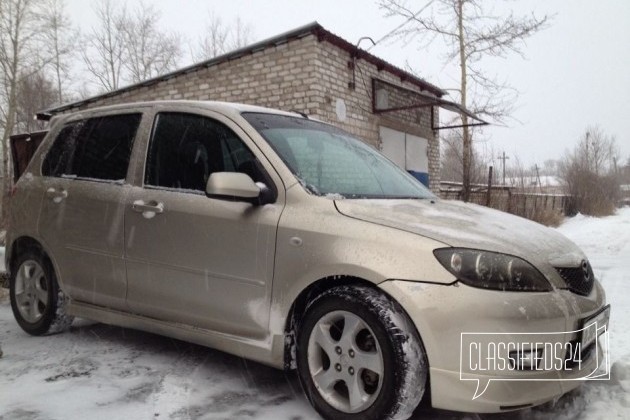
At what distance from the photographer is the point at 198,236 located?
2.69 meters

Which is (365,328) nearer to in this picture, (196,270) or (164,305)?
(196,270)

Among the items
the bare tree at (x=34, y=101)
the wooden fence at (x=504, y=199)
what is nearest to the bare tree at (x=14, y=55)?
the bare tree at (x=34, y=101)

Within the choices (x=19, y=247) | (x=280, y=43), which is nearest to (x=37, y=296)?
(x=19, y=247)

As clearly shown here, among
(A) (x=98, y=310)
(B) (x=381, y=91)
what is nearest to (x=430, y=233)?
(A) (x=98, y=310)

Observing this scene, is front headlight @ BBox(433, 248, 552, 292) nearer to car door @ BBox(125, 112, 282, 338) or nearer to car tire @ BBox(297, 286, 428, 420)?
car tire @ BBox(297, 286, 428, 420)

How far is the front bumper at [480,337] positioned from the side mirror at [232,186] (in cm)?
91

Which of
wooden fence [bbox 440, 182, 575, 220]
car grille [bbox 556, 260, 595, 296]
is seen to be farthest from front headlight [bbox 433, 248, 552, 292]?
wooden fence [bbox 440, 182, 575, 220]

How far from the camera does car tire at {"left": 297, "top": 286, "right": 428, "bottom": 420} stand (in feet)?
6.61

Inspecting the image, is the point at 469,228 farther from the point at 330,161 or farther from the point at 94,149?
the point at 94,149

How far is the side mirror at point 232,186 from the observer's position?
2.39m

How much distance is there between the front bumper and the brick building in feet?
20.3

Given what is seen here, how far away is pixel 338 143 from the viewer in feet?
10.6

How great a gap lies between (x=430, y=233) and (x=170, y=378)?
1765 millimetres

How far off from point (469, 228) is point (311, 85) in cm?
601
